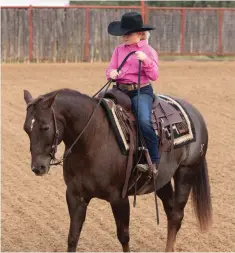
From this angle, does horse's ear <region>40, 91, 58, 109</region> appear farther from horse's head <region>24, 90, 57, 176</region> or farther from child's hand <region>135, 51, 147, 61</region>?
child's hand <region>135, 51, 147, 61</region>

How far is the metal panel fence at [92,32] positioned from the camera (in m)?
24.3

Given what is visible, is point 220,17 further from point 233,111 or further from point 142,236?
point 142,236

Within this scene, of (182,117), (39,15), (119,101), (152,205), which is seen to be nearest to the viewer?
(119,101)

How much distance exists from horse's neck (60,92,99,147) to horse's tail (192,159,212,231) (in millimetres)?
1860

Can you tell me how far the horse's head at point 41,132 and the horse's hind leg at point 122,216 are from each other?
942 mm

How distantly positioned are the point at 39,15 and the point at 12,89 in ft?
20.5

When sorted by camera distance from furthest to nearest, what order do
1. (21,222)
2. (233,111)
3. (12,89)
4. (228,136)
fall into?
(12,89) → (233,111) → (228,136) → (21,222)

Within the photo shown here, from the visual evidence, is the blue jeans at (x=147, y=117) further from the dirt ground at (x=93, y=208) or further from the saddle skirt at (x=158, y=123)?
the dirt ground at (x=93, y=208)

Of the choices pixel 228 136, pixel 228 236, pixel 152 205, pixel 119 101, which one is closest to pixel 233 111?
pixel 228 136

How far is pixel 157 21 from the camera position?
85.3 feet

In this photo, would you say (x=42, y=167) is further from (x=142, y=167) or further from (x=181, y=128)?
(x=181, y=128)

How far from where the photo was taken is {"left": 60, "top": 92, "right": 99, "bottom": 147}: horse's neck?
6215mm

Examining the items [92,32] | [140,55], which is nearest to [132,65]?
[140,55]

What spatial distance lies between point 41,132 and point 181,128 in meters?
1.92
